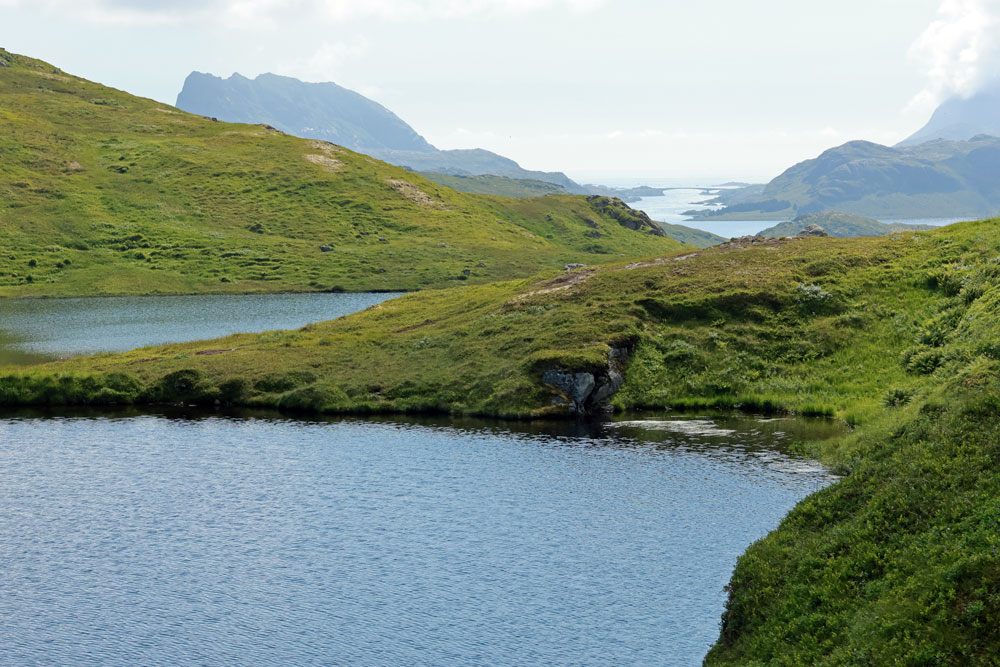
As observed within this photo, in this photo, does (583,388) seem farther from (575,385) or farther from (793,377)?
(793,377)

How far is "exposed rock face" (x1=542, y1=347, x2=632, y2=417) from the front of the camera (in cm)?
7350

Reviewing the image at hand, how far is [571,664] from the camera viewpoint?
32.4 metres

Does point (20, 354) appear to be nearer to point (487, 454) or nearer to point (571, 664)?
point (487, 454)

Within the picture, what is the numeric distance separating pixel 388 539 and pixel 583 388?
31834 millimetres

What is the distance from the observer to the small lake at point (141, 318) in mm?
117938

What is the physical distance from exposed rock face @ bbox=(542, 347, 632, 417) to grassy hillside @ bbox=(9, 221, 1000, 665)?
22.8 inches

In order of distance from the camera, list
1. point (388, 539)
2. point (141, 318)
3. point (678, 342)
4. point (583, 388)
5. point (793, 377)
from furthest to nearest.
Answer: point (141, 318)
point (678, 342)
point (793, 377)
point (583, 388)
point (388, 539)

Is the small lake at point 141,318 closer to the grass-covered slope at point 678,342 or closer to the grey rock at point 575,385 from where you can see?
the grass-covered slope at point 678,342

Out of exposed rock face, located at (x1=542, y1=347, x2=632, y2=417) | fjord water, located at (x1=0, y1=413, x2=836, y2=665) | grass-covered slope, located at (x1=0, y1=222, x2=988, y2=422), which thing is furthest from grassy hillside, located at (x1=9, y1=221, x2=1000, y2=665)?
fjord water, located at (x1=0, y1=413, x2=836, y2=665)

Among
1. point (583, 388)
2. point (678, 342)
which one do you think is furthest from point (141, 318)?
point (678, 342)

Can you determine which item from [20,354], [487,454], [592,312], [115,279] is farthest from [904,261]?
[115,279]

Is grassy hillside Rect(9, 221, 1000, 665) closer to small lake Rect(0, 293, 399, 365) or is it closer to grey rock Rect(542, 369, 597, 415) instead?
grey rock Rect(542, 369, 597, 415)

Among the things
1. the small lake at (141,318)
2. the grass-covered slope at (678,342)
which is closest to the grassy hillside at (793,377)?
the grass-covered slope at (678,342)

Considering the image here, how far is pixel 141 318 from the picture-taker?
5763 inches
